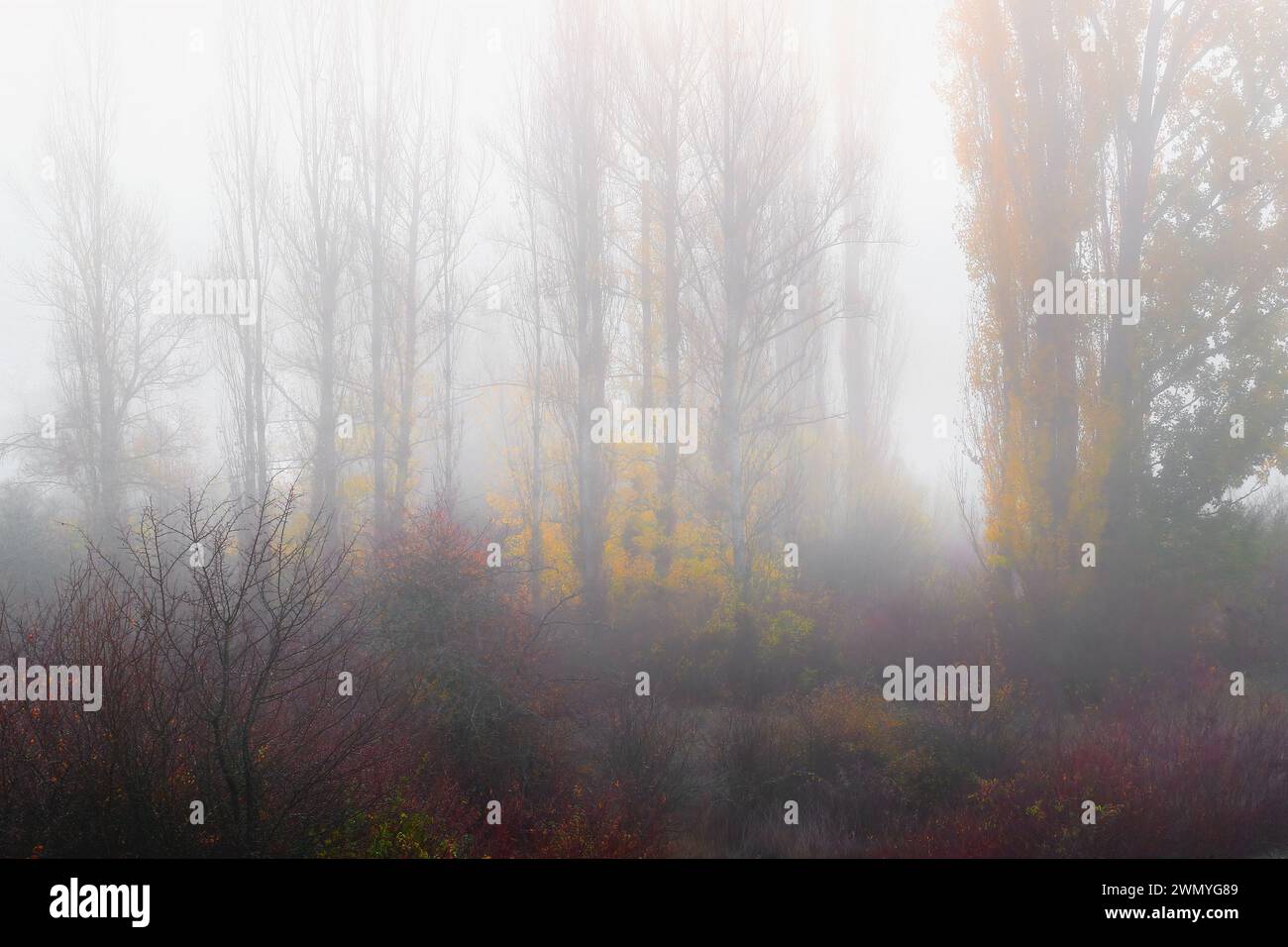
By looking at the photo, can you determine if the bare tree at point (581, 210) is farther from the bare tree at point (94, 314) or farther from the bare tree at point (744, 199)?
the bare tree at point (94, 314)

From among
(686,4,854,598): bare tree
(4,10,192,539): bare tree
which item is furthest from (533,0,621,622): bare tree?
(4,10,192,539): bare tree

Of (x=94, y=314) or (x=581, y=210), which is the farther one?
(x=94, y=314)

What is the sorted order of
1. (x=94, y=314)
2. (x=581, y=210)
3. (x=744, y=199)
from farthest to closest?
(x=94, y=314) < (x=581, y=210) < (x=744, y=199)

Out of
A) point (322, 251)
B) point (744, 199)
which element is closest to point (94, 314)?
point (322, 251)

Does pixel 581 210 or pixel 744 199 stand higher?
pixel 581 210

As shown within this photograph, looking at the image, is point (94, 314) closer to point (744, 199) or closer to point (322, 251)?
point (322, 251)

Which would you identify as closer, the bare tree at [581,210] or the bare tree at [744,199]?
the bare tree at [744,199]

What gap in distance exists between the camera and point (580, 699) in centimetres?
1074

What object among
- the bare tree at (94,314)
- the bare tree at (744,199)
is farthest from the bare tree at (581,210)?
the bare tree at (94,314)

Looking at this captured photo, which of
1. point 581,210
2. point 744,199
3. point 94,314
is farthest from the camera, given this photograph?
point 94,314

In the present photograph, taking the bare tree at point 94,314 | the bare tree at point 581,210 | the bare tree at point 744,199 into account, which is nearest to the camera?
the bare tree at point 744,199

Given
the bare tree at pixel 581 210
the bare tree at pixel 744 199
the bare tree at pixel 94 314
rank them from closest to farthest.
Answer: the bare tree at pixel 744 199 → the bare tree at pixel 581 210 → the bare tree at pixel 94 314

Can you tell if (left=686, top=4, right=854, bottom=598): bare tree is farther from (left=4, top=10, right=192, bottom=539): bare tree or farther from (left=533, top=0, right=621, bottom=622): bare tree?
(left=4, top=10, right=192, bottom=539): bare tree

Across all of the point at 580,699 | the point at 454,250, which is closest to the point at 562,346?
the point at 454,250
